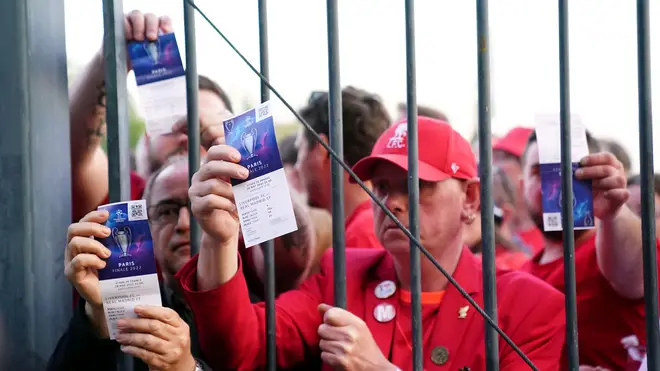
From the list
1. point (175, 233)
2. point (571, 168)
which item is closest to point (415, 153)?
point (571, 168)

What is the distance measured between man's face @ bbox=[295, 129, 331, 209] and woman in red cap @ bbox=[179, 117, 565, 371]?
15.0 inches

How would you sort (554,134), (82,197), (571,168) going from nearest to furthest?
(571,168) → (554,134) → (82,197)

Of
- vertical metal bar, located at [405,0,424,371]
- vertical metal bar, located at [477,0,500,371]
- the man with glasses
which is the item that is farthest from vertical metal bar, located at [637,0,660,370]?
the man with glasses

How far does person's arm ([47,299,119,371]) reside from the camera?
70.0 inches

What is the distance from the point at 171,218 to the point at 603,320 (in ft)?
3.83

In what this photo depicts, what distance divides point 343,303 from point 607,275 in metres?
0.91

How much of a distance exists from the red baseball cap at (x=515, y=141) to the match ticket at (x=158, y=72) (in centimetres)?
122

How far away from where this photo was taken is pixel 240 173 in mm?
1620

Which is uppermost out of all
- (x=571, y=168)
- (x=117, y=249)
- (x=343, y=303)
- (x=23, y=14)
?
(x=23, y=14)

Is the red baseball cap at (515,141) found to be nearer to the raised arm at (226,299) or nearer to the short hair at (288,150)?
the short hair at (288,150)

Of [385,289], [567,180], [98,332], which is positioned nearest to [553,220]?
[567,180]

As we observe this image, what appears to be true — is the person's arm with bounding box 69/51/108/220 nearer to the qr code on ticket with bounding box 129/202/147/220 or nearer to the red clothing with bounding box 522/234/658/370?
the qr code on ticket with bounding box 129/202/147/220

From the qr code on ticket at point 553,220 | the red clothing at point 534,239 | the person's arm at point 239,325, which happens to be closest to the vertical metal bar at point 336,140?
the person's arm at point 239,325

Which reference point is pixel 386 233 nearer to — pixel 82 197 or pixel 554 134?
pixel 554 134
